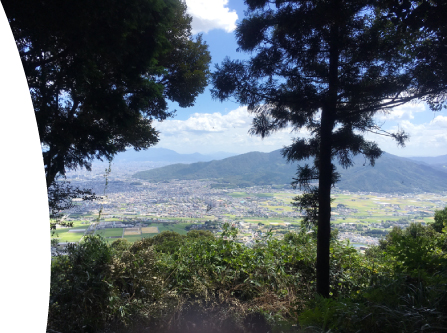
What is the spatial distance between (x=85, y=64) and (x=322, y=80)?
2.68 m

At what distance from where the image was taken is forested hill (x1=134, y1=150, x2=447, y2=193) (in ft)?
24.3

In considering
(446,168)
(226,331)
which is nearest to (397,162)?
(446,168)

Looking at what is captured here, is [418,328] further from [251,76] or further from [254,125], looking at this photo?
[251,76]

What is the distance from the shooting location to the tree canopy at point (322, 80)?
99.6 inches

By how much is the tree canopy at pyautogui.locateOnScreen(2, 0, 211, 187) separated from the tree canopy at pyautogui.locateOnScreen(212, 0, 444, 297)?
3.10ft

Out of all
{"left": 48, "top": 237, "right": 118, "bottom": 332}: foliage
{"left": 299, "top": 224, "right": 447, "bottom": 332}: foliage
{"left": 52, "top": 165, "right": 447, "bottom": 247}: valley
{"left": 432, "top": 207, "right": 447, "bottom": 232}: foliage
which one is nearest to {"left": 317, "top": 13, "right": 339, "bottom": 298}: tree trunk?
{"left": 299, "top": 224, "right": 447, "bottom": 332}: foliage

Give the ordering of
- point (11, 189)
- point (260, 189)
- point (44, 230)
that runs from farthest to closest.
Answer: point (260, 189) < point (44, 230) < point (11, 189)

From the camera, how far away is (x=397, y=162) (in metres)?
7.66

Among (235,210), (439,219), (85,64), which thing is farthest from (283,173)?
(85,64)

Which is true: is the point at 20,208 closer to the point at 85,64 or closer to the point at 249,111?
the point at 85,64

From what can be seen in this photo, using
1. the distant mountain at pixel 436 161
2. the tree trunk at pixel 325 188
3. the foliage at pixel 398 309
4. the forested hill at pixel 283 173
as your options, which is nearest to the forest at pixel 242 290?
the foliage at pixel 398 309

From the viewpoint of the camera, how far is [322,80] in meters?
2.98

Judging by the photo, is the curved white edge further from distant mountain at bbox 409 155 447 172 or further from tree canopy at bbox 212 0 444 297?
distant mountain at bbox 409 155 447 172

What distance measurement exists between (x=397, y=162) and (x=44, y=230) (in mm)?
8874
